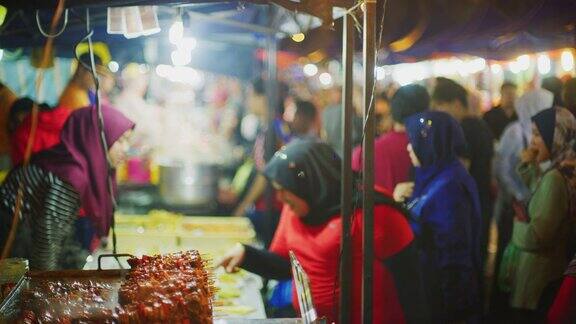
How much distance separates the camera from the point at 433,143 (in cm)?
561

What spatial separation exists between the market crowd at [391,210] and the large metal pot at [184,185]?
366 centimetres

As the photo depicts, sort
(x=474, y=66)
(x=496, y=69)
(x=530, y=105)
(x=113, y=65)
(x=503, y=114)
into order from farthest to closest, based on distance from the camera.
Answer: (x=496, y=69)
(x=474, y=66)
(x=503, y=114)
(x=113, y=65)
(x=530, y=105)

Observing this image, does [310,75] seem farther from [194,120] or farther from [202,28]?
[202,28]

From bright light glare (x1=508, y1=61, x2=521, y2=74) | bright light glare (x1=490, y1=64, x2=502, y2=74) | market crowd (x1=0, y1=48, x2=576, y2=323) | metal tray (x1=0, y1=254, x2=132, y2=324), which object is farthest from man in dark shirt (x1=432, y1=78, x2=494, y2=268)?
bright light glare (x1=490, y1=64, x2=502, y2=74)

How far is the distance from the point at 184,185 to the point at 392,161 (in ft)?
17.0

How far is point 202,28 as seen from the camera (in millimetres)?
7238

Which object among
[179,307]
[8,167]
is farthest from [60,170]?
[179,307]

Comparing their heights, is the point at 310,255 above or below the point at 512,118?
below

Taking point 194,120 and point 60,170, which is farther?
point 194,120

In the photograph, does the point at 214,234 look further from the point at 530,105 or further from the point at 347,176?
the point at 530,105

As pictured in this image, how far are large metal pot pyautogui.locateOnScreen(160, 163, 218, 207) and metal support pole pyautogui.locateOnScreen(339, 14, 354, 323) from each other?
6500 mm

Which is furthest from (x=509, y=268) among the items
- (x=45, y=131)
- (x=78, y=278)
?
(x=45, y=131)

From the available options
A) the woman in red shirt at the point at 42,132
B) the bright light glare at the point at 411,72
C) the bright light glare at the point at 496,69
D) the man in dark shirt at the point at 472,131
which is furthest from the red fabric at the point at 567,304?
the bright light glare at the point at 411,72

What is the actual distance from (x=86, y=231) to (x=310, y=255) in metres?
2.61
